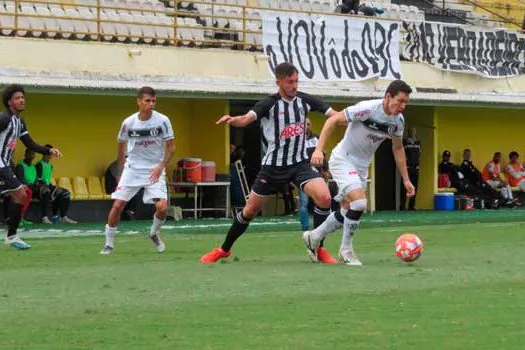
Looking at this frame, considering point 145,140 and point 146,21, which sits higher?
point 146,21

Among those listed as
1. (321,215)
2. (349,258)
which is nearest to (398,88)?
(321,215)

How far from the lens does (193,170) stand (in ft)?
86.9

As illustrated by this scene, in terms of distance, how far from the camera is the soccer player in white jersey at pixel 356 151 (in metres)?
12.9

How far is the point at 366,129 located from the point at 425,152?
18.6 metres

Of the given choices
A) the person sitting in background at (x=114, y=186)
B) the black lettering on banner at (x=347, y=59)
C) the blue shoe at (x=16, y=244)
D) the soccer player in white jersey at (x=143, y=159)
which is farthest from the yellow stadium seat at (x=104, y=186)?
the soccer player in white jersey at (x=143, y=159)

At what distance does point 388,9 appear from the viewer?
32.8m

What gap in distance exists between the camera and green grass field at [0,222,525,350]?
770 cm

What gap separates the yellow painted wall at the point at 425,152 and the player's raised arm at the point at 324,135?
18.5m

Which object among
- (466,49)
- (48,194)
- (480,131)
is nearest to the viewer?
(48,194)

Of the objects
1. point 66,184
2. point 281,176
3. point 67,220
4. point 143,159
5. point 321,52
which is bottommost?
point 67,220

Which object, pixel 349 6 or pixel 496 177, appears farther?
pixel 496 177

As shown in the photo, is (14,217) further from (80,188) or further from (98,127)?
(98,127)

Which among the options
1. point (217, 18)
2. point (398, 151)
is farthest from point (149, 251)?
point (217, 18)

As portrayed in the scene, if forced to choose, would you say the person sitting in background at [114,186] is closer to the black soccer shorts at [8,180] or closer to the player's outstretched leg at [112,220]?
the black soccer shorts at [8,180]
